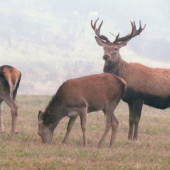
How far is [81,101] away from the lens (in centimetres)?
888

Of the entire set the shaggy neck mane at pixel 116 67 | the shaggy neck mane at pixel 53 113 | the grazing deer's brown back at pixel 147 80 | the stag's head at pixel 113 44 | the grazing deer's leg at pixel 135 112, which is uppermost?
the stag's head at pixel 113 44

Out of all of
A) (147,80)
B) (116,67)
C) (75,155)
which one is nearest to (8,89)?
(116,67)

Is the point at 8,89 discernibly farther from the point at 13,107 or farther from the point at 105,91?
the point at 105,91

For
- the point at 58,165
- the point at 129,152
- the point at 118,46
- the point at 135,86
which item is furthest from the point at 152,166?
the point at 118,46

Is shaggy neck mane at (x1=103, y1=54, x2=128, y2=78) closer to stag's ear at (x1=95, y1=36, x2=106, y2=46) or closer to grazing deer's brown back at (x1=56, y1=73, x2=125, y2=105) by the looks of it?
stag's ear at (x1=95, y1=36, x2=106, y2=46)

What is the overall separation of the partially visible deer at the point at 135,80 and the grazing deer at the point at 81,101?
1611mm

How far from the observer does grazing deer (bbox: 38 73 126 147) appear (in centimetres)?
892

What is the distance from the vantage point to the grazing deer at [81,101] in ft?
29.3

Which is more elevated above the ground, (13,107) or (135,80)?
(135,80)

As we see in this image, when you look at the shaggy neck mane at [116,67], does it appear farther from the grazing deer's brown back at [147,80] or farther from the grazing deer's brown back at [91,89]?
the grazing deer's brown back at [91,89]

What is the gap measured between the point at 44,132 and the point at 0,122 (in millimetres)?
2245

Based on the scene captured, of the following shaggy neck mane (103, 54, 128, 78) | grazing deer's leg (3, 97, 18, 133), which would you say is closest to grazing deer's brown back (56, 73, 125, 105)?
grazing deer's leg (3, 97, 18, 133)

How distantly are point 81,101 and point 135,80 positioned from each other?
2667 millimetres

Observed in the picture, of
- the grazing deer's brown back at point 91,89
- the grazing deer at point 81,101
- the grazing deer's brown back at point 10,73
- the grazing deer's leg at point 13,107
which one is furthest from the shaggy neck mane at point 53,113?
the grazing deer's brown back at point 10,73
